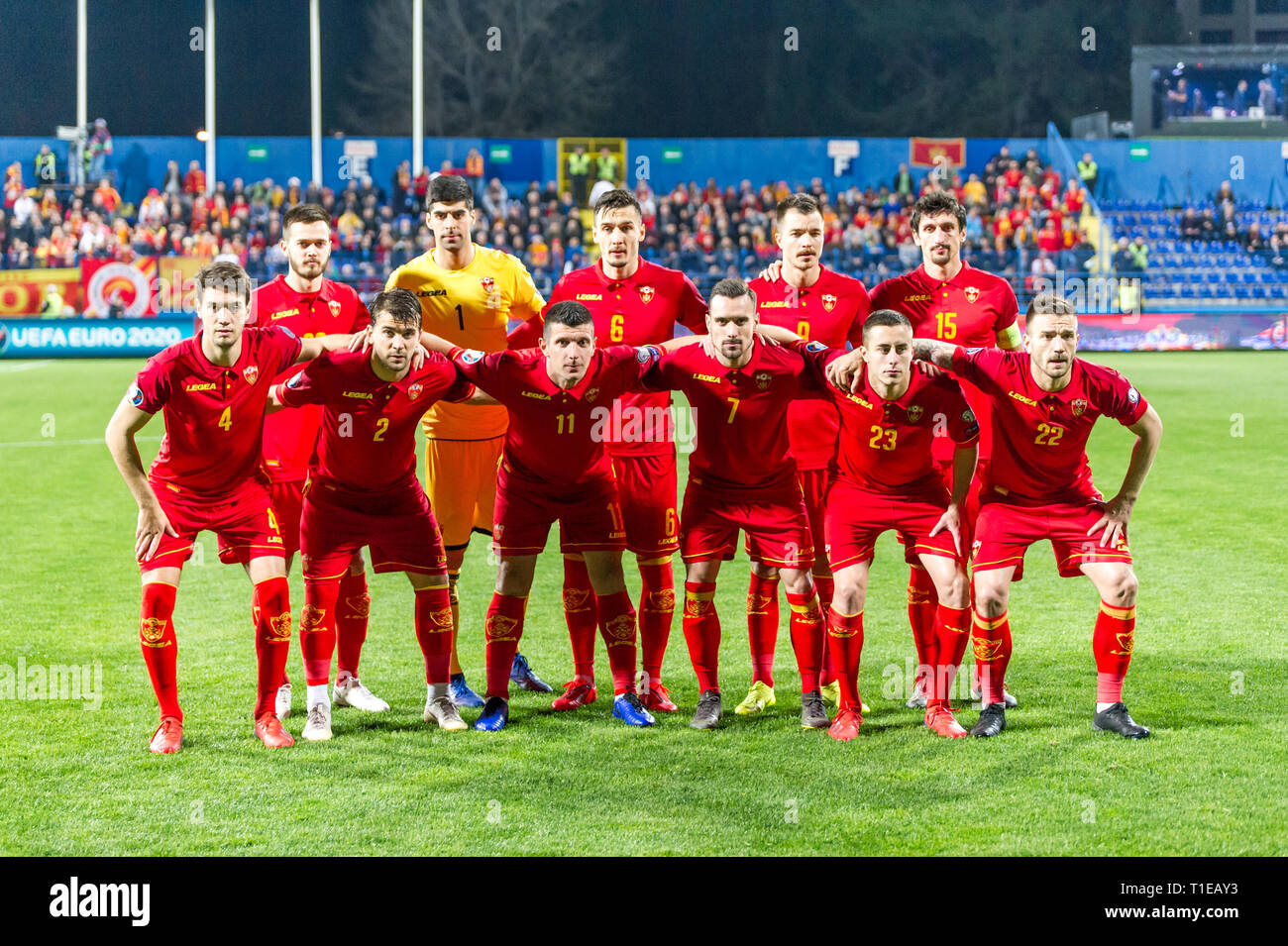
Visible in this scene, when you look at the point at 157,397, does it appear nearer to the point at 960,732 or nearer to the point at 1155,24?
the point at 960,732

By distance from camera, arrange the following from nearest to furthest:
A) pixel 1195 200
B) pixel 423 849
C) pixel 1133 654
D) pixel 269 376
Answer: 1. pixel 423 849
2. pixel 269 376
3. pixel 1133 654
4. pixel 1195 200

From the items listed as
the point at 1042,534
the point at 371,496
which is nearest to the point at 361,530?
the point at 371,496

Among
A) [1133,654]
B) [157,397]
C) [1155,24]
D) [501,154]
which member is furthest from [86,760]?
[1155,24]

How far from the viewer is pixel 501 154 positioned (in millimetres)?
30531

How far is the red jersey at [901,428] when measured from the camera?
525cm

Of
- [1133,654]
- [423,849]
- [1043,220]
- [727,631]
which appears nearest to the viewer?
[423,849]

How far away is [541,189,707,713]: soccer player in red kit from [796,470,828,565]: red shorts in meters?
0.64

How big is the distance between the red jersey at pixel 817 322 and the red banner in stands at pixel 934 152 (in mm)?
26633

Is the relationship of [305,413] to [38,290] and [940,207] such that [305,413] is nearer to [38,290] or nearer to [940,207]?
[940,207]

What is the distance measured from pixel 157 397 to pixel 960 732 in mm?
3382

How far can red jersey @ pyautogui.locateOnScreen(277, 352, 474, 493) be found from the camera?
5.20 metres

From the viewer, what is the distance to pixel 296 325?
19.3ft

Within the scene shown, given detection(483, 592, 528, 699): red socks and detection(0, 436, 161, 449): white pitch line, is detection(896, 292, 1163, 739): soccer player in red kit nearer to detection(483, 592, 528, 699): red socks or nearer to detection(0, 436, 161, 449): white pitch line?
detection(483, 592, 528, 699): red socks

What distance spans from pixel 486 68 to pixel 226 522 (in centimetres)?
3075
